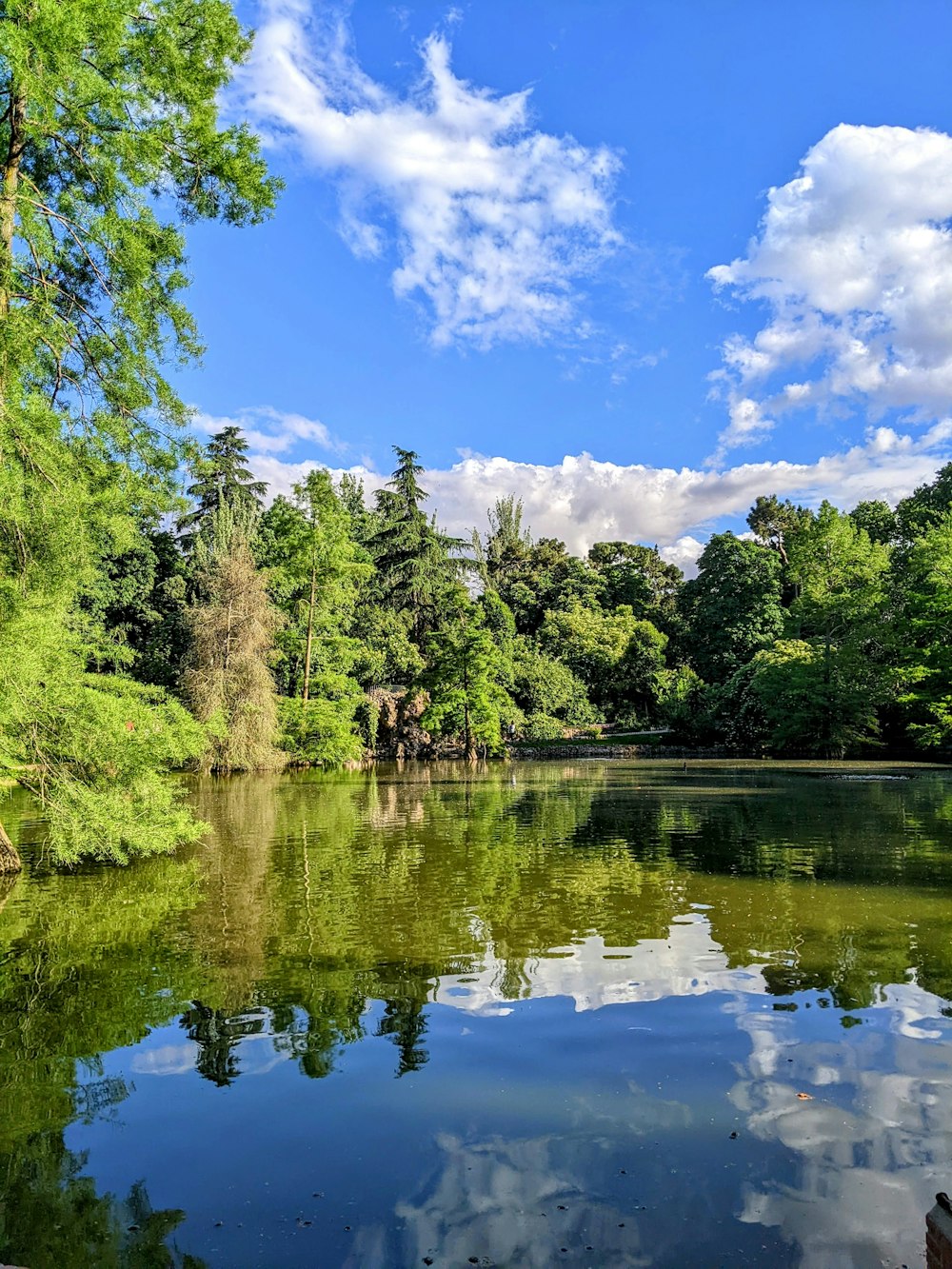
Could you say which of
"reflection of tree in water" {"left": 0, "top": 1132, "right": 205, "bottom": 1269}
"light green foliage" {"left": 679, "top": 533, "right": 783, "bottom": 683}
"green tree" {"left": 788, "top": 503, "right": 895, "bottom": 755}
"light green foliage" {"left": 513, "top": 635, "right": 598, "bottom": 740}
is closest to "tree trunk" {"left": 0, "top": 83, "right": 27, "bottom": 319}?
"reflection of tree in water" {"left": 0, "top": 1132, "right": 205, "bottom": 1269}

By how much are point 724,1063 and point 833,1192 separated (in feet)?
4.78

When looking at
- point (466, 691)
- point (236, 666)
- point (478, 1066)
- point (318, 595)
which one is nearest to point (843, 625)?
point (466, 691)

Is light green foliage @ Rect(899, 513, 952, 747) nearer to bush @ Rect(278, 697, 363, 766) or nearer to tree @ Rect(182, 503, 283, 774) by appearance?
bush @ Rect(278, 697, 363, 766)

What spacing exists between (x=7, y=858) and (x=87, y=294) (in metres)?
8.64

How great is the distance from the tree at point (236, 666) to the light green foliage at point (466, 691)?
9106 mm

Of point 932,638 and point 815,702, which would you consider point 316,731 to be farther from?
point 932,638

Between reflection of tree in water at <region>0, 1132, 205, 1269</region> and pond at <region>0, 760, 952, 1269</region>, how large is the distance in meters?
0.02

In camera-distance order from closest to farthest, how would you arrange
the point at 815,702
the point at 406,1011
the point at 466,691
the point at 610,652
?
the point at 406,1011 → the point at 815,702 → the point at 466,691 → the point at 610,652

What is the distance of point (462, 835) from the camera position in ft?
50.8

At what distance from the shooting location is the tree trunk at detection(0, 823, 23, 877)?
12.3 meters

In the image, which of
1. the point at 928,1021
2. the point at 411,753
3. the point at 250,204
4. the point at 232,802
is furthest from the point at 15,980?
the point at 411,753

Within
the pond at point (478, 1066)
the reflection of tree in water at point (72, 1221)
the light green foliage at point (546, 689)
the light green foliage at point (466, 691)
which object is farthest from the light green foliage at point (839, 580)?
the reflection of tree in water at point (72, 1221)

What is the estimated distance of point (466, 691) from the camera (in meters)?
40.4

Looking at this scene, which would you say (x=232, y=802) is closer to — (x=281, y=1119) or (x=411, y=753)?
(x=281, y=1119)
